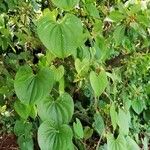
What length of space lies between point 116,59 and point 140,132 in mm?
596

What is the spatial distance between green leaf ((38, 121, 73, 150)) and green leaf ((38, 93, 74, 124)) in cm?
2

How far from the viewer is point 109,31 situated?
140 centimetres

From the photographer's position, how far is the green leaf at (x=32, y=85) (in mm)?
1034

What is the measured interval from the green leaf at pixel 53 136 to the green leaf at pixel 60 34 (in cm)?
23

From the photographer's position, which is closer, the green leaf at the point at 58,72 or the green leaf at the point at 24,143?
the green leaf at the point at 58,72

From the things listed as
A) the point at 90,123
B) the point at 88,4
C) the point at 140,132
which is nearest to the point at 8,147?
the point at 90,123

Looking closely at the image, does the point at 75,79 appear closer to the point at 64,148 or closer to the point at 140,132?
the point at 64,148

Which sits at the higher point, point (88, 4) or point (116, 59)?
point (88, 4)

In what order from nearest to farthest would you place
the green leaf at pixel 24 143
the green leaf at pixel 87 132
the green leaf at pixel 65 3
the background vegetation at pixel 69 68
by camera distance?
the green leaf at pixel 65 3, the background vegetation at pixel 69 68, the green leaf at pixel 24 143, the green leaf at pixel 87 132

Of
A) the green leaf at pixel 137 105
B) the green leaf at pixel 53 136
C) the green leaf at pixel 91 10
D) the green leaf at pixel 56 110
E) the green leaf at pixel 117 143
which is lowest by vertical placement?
the green leaf at pixel 137 105

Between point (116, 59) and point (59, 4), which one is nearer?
point (59, 4)

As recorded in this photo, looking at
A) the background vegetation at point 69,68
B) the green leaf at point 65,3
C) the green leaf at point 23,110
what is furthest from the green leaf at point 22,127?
the green leaf at point 65,3

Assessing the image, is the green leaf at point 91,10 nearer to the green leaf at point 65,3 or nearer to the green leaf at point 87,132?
the green leaf at point 65,3

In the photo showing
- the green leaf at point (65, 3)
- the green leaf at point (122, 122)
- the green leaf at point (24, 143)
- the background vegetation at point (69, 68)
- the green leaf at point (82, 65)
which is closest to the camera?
the green leaf at point (65, 3)
